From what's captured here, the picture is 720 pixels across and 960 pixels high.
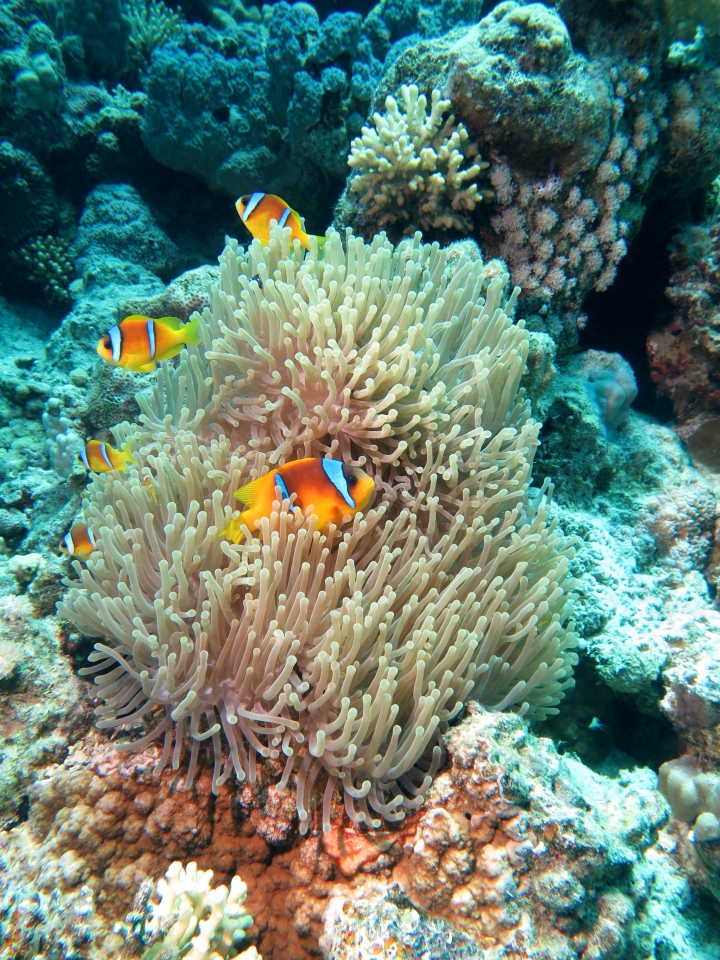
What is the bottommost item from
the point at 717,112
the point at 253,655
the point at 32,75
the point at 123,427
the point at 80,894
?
the point at 80,894

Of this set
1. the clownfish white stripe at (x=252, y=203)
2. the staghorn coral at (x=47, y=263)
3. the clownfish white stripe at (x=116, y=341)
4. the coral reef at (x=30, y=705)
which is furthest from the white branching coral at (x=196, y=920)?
the staghorn coral at (x=47, y=263)

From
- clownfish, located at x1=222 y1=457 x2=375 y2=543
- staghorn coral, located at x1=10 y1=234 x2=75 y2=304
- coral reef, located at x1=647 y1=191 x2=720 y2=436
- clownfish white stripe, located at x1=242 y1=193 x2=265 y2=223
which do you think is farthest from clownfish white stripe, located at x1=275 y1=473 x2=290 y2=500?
staghorn coral, located at x1=10 y1=234 x2=75 y2=304

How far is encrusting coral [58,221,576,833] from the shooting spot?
6.24 feet

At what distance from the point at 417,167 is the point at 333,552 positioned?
8.82 ft

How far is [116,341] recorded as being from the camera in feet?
9.68

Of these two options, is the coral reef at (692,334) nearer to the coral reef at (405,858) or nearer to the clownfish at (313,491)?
the coral reef at (405,858)

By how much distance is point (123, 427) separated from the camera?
2.74 metres

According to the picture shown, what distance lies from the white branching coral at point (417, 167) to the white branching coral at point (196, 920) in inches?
145

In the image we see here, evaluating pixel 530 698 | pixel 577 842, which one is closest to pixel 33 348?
pixel 530 698

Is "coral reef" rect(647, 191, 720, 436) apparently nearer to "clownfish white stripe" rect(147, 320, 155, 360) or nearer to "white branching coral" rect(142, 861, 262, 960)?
"clownfish white stripe" rect(147, 320, 155, 360)

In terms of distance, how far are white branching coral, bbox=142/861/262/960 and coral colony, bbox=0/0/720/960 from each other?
11mm

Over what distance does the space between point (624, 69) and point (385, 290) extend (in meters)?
2.57

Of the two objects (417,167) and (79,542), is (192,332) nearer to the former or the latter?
(79,542)

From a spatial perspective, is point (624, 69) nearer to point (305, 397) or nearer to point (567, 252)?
point (567, 252)
